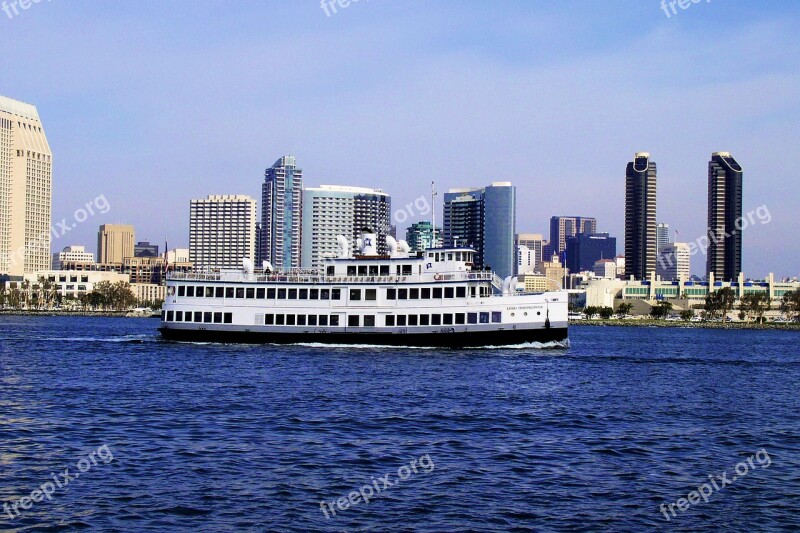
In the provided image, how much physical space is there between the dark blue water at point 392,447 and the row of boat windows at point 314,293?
12485 mm

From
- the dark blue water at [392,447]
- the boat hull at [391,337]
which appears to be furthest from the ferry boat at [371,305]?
the dark blue water at [392,447]

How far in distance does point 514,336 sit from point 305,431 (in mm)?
37128

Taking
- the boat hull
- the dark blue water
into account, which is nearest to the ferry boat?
the boat hull

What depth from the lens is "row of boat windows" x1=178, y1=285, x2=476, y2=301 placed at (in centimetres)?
6859

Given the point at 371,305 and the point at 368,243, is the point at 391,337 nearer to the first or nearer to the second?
the point at 371,305

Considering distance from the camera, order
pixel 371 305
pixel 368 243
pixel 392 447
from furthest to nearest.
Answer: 1. pixel 368 243
2. pixel 371 305
3. pixel 392 447

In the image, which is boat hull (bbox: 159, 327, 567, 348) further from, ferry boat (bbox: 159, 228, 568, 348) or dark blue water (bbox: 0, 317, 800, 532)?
dark blue water (bbox: 0, 317, 800, 532)

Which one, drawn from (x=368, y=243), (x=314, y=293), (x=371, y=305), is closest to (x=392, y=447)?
(x=371, y=305)

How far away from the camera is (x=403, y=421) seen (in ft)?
117

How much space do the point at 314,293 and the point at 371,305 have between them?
4.73m

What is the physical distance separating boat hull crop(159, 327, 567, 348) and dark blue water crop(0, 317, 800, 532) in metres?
11.5

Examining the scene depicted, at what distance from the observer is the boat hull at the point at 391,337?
68.2 meters

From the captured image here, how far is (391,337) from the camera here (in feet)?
231

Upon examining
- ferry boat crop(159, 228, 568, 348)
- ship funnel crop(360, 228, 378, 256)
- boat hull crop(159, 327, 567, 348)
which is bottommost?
boat hull crop(159, 327, 567, 348)
